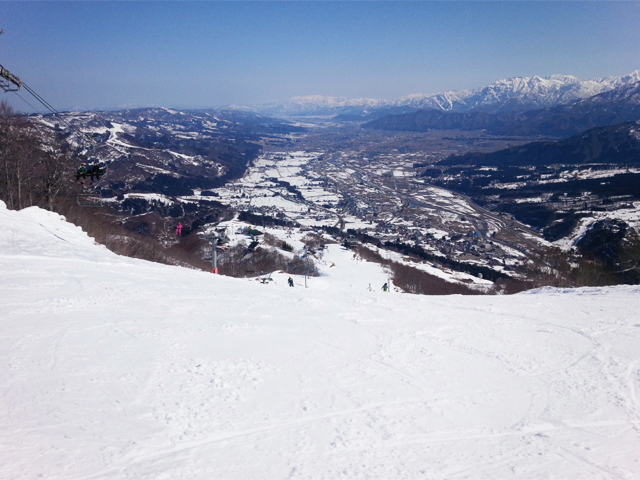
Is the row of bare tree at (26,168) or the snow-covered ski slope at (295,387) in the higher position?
the row of bare tree at (26,168)

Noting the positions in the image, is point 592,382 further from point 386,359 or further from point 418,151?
point 418,151

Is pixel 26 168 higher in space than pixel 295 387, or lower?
higher

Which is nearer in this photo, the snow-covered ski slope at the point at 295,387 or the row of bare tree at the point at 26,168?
the snow-covered ski slope at the point at 295,387

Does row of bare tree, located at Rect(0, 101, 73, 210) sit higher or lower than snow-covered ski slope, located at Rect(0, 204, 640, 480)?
higher

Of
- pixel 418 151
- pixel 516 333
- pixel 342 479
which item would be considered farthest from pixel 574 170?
pixel 342 479

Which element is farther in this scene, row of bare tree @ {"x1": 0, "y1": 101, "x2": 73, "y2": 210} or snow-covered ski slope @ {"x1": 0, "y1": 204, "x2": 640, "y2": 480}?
row of bare tree @ {"x1": 0, "y1": 101, "x2": 73, "y2": 210}

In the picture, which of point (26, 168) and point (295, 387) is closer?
point (295, 387)
